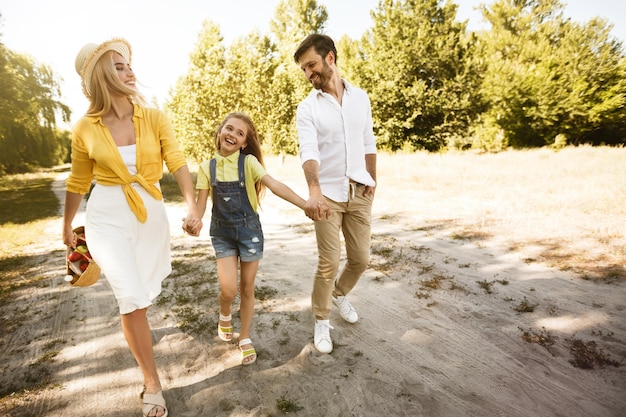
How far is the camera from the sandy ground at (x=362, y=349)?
2488 millimetres

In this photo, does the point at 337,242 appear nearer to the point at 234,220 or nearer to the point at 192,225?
the point at 234,220

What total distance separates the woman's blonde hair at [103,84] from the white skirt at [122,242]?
50 centimetres

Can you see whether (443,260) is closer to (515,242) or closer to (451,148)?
(515,242)

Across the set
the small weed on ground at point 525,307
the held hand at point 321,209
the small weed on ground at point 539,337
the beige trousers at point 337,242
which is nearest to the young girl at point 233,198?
the held hand at point 321,209

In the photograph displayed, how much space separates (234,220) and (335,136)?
1.14 meters

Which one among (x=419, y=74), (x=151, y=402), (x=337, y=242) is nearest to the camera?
(x=151, y=402)

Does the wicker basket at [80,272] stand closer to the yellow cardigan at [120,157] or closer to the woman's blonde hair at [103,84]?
the yellow cardigan at [120,157]

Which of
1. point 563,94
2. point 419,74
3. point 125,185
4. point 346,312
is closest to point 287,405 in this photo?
point 346,312

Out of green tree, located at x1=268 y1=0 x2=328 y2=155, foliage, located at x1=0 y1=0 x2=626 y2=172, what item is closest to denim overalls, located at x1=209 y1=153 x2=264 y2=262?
foliage, located at x1=0 y1=0 x2=626 y2=172

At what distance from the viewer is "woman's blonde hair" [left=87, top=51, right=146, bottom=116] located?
2.18 meters

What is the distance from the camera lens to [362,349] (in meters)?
3.11

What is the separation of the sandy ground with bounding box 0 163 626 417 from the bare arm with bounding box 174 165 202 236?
1.30 metres

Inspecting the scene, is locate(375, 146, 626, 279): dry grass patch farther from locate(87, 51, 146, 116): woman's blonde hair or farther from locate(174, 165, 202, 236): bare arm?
locate(87, 51, 146, 116): woman's blonde hair

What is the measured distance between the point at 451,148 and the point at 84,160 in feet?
83.8
